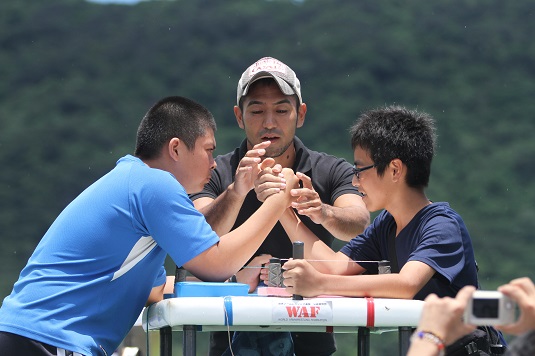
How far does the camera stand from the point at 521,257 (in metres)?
20.0

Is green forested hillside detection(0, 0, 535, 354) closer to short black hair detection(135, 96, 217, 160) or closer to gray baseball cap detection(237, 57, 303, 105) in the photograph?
gray baseball cap detection(237, 57, 303, 105)

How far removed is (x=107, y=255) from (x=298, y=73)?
22.5 metres

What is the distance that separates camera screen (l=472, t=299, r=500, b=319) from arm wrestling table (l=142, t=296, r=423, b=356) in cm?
101

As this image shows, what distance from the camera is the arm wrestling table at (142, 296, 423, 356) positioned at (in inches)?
121

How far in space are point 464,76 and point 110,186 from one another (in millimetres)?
21633

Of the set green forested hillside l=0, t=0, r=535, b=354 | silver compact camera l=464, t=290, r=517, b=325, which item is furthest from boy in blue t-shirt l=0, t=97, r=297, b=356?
green forested hillside l=0, t=0, r=535, b=354

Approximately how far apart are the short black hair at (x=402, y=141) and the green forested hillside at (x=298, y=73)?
50.6 ft

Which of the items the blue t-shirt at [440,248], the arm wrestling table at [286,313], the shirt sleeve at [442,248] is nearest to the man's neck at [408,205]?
the blue t-shirt at [440,248]

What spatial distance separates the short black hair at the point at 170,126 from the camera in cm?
370

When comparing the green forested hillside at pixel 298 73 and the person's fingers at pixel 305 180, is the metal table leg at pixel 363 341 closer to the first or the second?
the person's fingers at pixel 305 180

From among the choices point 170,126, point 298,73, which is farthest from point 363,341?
point 298,73

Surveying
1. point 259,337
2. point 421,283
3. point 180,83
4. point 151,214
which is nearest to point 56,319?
point 151,214

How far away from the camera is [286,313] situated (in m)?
3.09

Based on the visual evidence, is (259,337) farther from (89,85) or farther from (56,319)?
(89,85)
